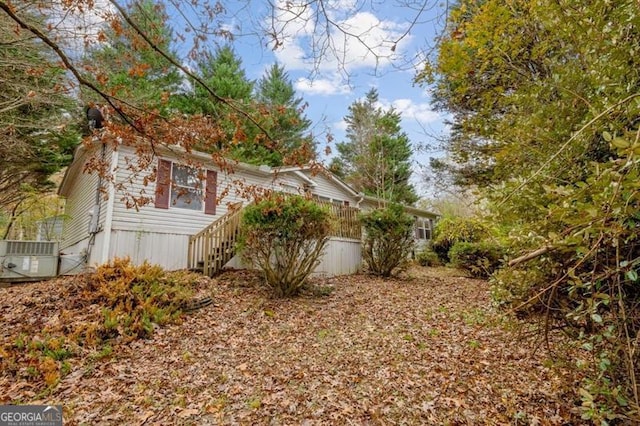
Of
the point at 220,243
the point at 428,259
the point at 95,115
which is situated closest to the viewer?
the point at 95,115

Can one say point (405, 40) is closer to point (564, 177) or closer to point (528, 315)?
point (564, 177)

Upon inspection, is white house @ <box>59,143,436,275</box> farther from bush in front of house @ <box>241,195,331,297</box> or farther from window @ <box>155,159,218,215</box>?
bush in front of house @ <box>241,195,331,297</box>

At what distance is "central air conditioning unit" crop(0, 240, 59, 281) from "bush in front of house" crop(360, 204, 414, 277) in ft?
27.9

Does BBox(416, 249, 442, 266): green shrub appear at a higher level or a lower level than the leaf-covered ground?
higher

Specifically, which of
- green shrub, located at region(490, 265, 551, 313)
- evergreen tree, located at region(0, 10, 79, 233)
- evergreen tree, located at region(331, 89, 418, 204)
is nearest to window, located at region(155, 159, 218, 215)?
evergreen tree, located at region(0, 10, 79, 233)

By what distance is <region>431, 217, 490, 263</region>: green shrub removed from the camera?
12398 mm

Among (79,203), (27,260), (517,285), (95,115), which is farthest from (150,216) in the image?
(517,285)

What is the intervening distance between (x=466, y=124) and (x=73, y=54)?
231 inches

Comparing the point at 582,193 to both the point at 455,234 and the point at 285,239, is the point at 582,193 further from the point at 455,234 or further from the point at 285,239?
the point at 455,234

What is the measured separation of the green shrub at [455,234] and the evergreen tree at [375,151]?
503 centimetres

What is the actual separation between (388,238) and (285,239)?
4.06m

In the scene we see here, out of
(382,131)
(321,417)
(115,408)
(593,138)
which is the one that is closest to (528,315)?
(593,138)

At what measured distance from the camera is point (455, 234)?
12.8 metres

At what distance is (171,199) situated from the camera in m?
8.98
